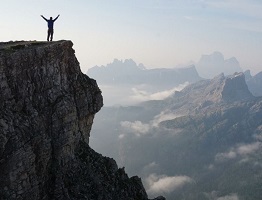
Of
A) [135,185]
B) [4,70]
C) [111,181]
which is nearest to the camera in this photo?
[4,70]

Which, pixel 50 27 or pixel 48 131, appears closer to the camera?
pixel 48 131

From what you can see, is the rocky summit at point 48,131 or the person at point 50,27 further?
the person at point 50,27

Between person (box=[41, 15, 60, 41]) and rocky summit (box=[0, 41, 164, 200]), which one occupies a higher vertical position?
person (box=[41, 15, 60, 41])

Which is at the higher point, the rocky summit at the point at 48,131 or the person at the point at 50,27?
the person at the point at 50,27

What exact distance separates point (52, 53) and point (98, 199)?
2312 centimetres

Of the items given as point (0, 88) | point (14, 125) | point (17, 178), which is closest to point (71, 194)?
point (17, 178)

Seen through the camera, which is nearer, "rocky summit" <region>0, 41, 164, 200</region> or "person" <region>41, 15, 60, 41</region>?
"rocky summit" <region>0, 41, 164, 200</region>

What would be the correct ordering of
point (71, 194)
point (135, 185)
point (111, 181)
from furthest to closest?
1. point (135, 185)
2. point (111, 181)
3. point (71, 194)

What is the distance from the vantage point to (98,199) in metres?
57.6

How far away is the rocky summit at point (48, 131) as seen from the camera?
151 ft

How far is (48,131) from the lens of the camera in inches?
2080

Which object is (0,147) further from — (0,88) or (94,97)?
(94,97)

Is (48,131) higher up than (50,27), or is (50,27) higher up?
(50,27)

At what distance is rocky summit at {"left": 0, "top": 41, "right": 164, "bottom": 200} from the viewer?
151 ft
